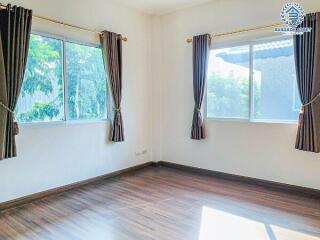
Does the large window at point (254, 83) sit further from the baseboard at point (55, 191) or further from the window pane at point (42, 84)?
the window pane at point (42, 84)

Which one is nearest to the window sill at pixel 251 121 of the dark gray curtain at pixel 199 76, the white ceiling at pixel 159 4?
the dark gray curtain at pixel 199 76

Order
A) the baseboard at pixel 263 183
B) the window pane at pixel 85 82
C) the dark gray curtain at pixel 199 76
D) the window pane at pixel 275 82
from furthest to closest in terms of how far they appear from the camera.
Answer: the dark gray curtain at pixel 199 76, the window pane at pixel 85 82, the window pane at pixel 275 82, the baseboard at pixel 263 183

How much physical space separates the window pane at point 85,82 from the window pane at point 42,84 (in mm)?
160

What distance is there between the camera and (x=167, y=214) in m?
2.88

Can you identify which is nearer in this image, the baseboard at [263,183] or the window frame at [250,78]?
the baseboard at [263,183]

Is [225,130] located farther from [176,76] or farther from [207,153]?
[176,76]

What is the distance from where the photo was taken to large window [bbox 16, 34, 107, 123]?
3.24 m

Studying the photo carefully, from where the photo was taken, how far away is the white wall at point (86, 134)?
317 centimetres

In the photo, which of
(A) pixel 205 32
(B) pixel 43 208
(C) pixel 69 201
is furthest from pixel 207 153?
(B) pixel 43 208

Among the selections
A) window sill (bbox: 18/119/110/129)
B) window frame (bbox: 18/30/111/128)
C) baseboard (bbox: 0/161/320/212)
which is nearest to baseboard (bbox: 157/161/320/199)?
baseboard (bbox: 0/161/320/212)

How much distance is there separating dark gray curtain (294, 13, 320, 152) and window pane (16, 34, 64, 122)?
3.10 metres

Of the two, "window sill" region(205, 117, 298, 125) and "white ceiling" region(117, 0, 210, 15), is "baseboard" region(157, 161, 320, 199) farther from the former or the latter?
"white ceiling" region(117, 0, 210, 15)

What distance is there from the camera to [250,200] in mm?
3273

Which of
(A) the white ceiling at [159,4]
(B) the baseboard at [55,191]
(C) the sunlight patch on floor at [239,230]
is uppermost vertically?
(A) the white ceiling at [159,4]
